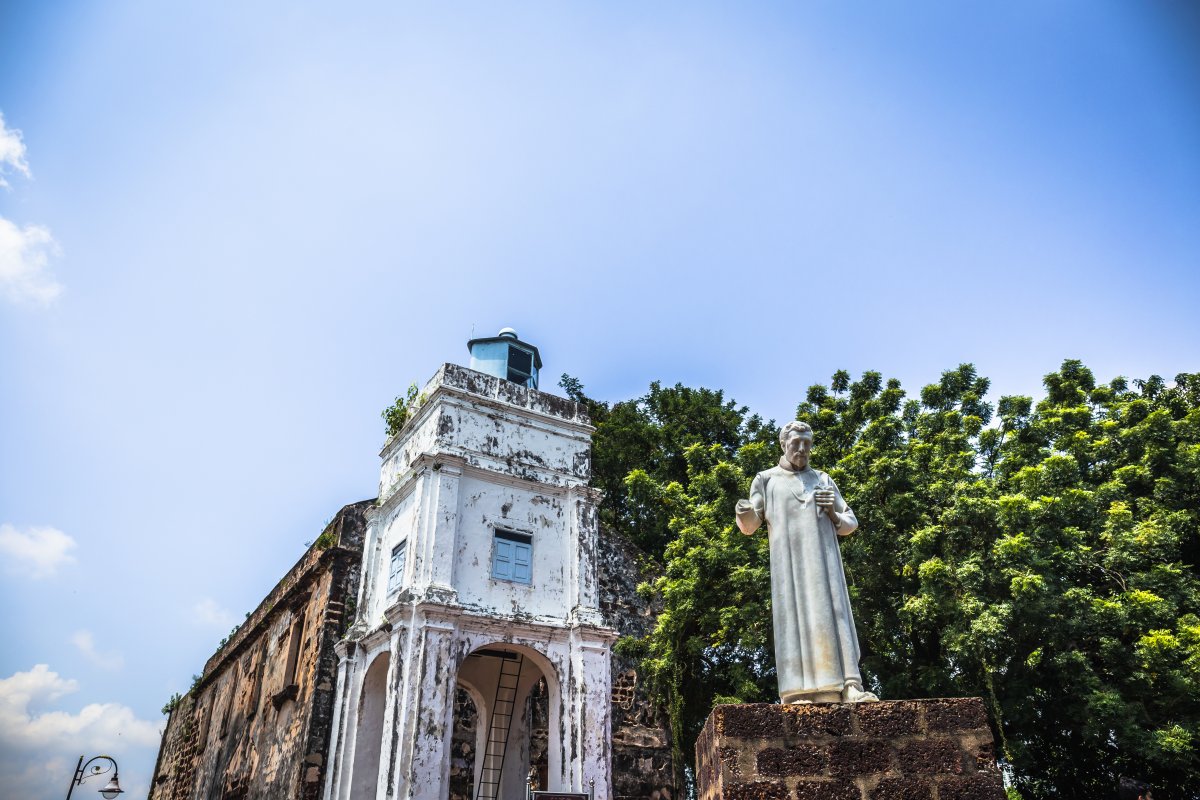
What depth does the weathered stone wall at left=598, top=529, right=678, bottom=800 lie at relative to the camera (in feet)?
41.1

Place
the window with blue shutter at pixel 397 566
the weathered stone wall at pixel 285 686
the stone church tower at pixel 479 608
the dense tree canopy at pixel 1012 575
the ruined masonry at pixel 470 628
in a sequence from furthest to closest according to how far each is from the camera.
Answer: the weathered stone wall at pixel 285 686
the window with blue shutter at pixel 397 566
the ruined masonry at pixel 470 628
the stone church tower at pixel 479 608
the dense tree canopy at pixel 1012 575

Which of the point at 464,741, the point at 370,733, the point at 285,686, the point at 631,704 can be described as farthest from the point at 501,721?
the point at 285,686

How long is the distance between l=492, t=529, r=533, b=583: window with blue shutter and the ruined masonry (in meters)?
0.02

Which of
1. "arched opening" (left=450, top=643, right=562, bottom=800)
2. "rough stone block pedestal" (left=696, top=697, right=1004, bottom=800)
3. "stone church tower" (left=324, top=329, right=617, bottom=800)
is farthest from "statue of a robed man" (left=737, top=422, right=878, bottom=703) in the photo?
"arched opening" (left=450, top=643, right=562, bottom=800)

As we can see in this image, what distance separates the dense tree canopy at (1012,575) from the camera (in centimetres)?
918

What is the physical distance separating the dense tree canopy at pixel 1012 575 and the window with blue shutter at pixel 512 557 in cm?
196

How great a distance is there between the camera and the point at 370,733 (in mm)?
10594

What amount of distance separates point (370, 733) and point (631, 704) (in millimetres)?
4352

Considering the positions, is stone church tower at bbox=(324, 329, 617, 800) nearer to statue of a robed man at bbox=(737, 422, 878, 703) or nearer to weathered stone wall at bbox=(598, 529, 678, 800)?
weathered stone wall at bbox=(598, 529, 678, 800)

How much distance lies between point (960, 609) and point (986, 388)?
4.91 metres

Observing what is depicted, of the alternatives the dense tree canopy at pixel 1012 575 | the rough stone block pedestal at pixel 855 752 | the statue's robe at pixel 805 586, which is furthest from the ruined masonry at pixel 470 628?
the rough stone block pedestal at pixel 855 752

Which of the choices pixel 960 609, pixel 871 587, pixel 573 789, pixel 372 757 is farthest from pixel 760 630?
pixel 372 757

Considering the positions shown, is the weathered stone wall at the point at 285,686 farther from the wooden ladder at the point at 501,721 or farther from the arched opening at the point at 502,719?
the wooden ladder at the point at 501,721

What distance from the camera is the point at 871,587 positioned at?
10508 mm
